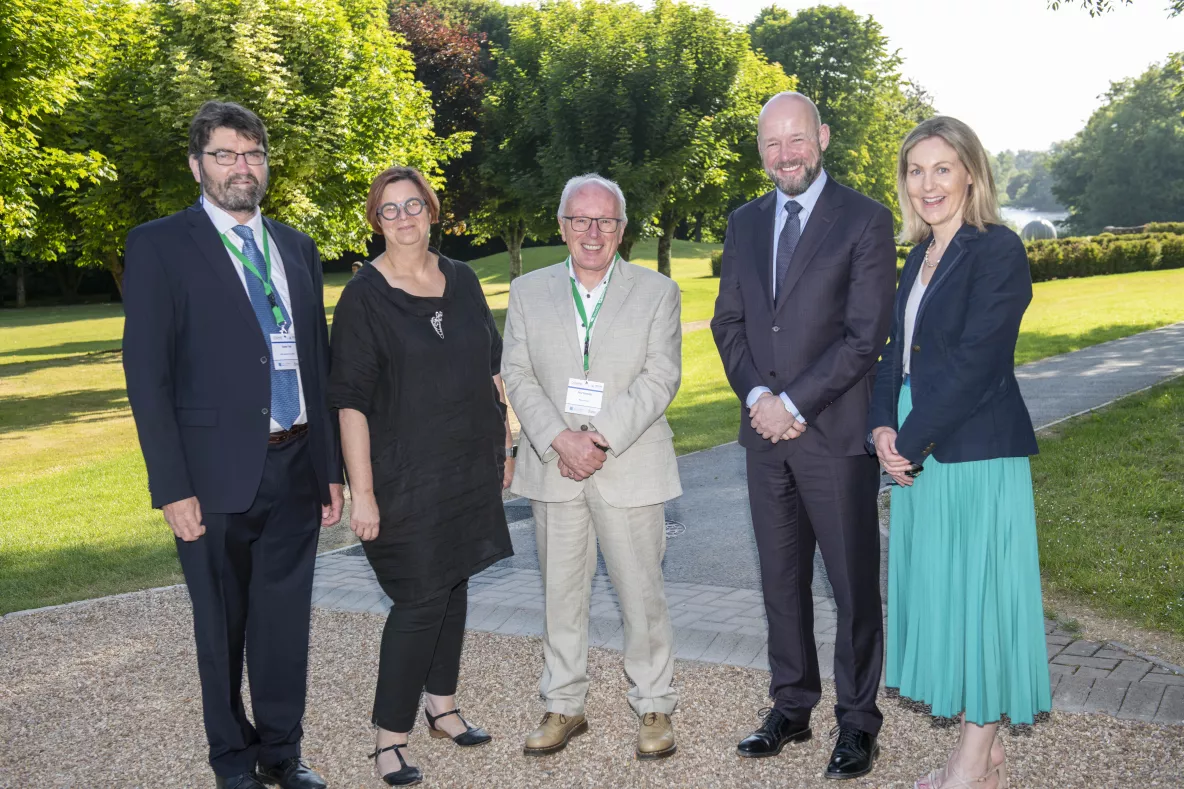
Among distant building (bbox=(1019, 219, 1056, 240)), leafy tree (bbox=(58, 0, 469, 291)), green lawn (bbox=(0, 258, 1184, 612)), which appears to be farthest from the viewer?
distant building (bbox=(1019, 219, 1056, 240))

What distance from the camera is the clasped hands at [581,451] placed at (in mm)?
4082

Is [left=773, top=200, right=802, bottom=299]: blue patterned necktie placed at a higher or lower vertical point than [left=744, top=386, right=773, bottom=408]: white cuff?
higher

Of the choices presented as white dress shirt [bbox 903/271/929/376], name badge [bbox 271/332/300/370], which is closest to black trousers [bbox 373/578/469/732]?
name badge [bbox 271/332/300/370]

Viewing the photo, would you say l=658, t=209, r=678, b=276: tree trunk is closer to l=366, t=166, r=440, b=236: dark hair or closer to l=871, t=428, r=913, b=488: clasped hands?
l=366, t=166, r=440, b=236: dark hair

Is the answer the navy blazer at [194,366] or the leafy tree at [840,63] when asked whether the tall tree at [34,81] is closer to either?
the navy blazer at [194,366]

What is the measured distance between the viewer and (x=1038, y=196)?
608 ft

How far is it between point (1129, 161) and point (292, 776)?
309ft

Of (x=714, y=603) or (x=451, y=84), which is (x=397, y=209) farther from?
(x=451, y=84)

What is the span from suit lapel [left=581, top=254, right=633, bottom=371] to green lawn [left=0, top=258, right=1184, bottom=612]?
4920 millimetres

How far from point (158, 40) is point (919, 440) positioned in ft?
72.6

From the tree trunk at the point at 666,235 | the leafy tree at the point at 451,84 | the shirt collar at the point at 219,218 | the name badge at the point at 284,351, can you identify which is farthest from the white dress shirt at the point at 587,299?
the leafy tree at the point at 451,84

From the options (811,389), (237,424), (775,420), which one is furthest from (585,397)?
(237,424)

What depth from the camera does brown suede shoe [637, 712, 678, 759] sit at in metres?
4.23

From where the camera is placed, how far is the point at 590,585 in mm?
4414
